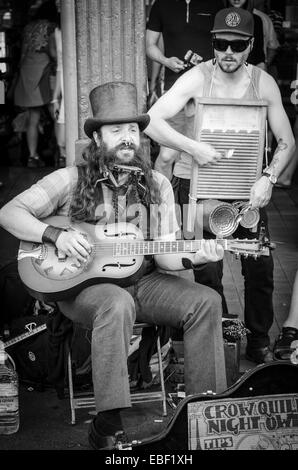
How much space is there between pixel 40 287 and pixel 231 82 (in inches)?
60.0

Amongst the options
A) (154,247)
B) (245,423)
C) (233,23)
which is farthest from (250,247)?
(233,23)

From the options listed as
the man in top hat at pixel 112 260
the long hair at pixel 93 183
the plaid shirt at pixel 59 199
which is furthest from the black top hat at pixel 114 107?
the plaid shirt at pixel 59 199

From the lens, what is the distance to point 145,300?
13.4 ft

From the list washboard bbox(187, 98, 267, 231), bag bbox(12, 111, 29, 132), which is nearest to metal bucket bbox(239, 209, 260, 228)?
washboard bbox(187, 98, 267, 231)

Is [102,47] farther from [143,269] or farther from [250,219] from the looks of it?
[143,269]

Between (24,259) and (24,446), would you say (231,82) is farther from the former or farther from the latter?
(24,446)

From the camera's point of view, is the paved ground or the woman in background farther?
the woman in background

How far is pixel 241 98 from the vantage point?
182 inches

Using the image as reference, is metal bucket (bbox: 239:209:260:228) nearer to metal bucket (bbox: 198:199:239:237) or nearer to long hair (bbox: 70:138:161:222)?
metal bucket (bbox: 198:199:239:237)

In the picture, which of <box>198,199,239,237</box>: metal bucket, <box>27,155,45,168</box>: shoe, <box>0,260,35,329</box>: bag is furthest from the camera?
<box>27,155,45,168</box>: shoe

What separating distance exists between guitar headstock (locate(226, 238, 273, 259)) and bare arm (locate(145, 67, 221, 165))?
0.91 m

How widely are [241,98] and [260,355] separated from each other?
138 cm

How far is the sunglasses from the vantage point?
14.9 feet
